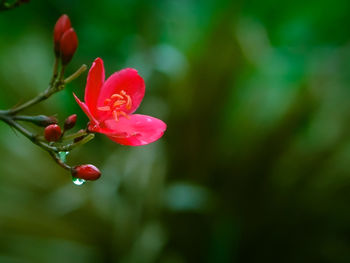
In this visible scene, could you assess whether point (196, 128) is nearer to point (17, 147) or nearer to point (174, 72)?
point (174, 72)

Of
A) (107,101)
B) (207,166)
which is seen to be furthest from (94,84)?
(207,166)

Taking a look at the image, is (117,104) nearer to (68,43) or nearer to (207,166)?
(68,43)

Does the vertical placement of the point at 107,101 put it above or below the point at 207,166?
below

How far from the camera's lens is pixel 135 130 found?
0.41 m

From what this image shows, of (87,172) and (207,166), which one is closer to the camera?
(87,172)

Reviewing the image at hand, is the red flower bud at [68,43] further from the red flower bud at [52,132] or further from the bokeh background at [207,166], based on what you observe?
the bokeh background at [207,166]

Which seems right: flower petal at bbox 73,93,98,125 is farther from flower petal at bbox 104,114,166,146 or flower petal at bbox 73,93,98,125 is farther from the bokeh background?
the bokeh background

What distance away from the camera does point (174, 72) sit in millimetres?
1273

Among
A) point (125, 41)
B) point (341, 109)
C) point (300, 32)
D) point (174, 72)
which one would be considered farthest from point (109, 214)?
point (300, 32)

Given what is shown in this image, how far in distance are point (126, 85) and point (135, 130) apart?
0.06m

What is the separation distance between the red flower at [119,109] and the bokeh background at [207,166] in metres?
0.68

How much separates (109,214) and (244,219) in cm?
37

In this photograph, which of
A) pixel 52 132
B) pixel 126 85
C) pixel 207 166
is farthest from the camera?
pixel 207 166

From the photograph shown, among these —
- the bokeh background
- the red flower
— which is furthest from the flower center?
the bokeh background
